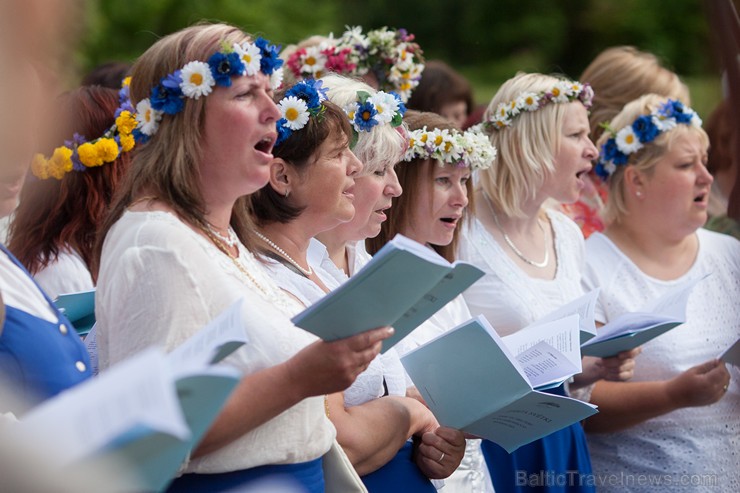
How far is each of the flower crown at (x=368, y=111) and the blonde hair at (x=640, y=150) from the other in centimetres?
175

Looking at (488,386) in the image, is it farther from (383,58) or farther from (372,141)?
(383,58)

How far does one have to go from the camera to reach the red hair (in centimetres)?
361

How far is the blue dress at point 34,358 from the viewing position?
201 cm

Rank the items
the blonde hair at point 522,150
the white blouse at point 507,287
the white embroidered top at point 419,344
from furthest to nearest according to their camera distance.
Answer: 1. the blonde hair at point 522,150
2. the white blouse at point 507,287
3. the white embroidered top at point 419,344

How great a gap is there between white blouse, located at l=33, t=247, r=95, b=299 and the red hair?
0.13ft

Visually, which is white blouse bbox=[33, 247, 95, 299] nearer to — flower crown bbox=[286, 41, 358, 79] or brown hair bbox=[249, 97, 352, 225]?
brown hair bbox=[249, 97, 352, 225]

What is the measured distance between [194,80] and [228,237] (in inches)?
16.0

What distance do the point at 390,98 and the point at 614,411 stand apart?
67.9 inches

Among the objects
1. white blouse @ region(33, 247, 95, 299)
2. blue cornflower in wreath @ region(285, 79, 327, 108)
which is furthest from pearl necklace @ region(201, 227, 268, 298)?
white blouse @ region(33, 247, 95, 299)

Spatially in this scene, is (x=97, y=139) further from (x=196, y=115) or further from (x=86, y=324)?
(x=196, y=115)

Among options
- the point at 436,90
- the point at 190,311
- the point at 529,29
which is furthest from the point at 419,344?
the point at 529,29

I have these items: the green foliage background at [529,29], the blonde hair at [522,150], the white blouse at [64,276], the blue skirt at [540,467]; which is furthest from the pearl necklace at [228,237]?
the green foliage background at [529,29]

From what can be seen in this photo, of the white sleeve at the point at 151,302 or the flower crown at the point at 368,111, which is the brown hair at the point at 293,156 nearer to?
the flower crown at the point at 368,111

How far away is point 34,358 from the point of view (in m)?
2.04
